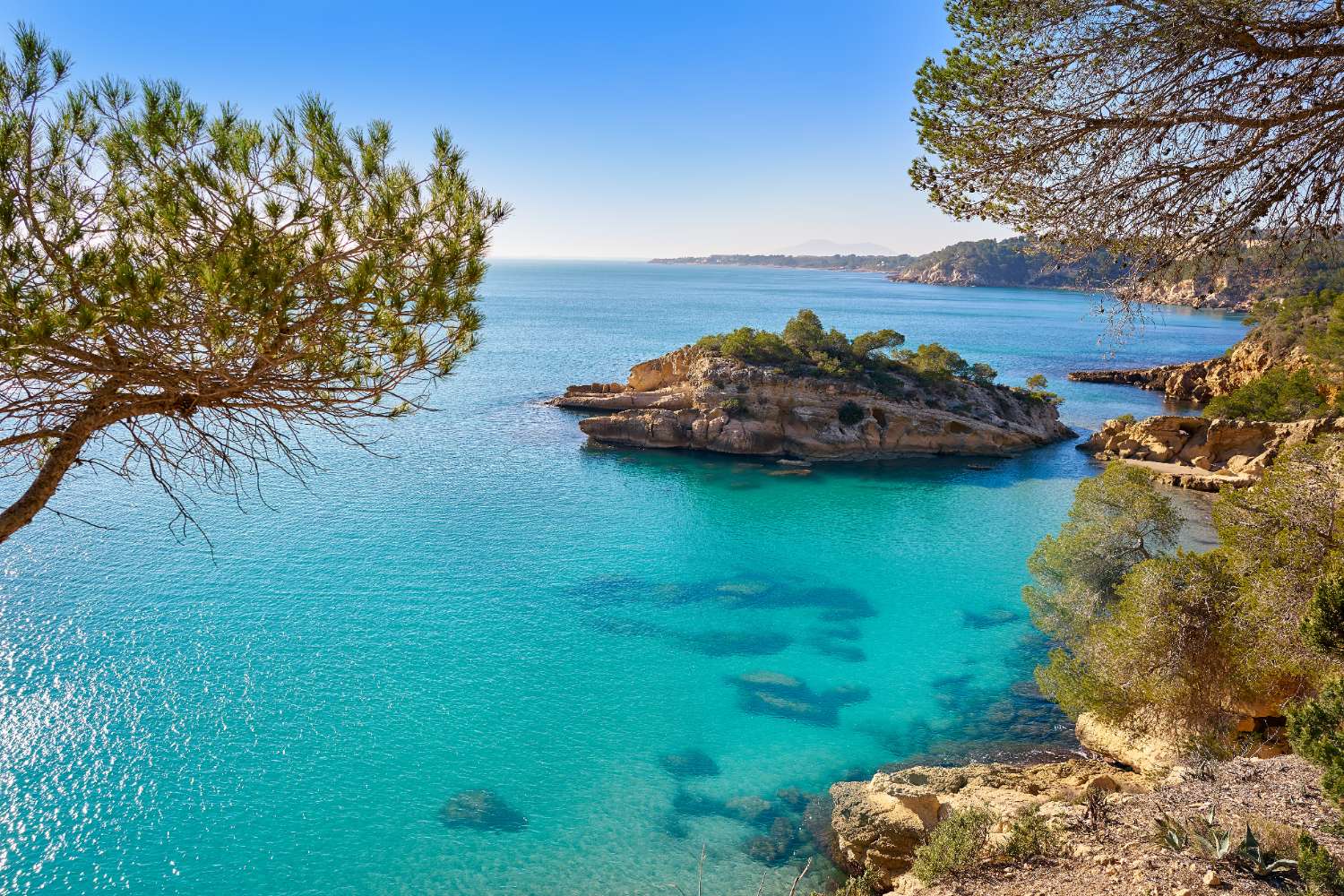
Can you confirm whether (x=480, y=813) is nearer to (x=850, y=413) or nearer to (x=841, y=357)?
(x=850, y=413)

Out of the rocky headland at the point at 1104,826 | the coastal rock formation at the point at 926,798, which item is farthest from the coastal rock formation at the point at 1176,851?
the coastal rock formation at the point at 926,798

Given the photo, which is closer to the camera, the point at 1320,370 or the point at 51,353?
the point at 51,353

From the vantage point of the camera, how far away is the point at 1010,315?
4176 inches

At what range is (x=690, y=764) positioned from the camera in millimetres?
13047

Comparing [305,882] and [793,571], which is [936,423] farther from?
[305,882]

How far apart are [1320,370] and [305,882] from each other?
40447mm

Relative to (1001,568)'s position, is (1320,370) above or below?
above

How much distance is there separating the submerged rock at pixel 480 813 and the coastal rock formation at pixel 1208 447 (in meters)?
26.4

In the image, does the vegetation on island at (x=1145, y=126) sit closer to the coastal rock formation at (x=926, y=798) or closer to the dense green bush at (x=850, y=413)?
the coastal rock formation at (x=926, y=798)

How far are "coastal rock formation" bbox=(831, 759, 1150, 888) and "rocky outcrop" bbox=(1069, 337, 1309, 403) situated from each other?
116 ft

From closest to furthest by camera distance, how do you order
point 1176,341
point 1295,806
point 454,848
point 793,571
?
point 1295,806 → point 454,848 → point 793,571 → point 1176,341

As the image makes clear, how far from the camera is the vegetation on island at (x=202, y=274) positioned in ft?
16.5

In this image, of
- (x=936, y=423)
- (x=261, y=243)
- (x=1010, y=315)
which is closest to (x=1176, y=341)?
(x=1010, y=315)

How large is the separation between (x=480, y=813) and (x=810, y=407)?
2522 centimetres
